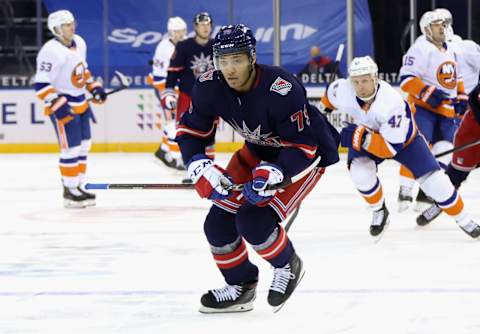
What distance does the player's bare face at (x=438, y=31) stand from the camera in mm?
6773

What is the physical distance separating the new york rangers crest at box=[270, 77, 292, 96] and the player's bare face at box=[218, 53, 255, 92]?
80mm

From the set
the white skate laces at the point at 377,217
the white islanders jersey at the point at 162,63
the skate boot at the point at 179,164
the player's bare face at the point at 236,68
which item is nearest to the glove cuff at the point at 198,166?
the player's bare face at the point at 236,68

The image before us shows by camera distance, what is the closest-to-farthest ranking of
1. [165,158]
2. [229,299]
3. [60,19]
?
[229,299]
[60,19]
[165,158]

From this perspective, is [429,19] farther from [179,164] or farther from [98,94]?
[179,164]

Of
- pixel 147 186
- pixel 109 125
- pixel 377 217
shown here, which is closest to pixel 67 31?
pixel 377 217

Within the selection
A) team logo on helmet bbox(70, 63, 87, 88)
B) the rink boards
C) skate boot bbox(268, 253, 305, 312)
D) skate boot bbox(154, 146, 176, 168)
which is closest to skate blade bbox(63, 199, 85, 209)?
team logo on helmet bbox(70, 63, 87, 88)

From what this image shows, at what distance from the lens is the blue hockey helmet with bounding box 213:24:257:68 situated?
11.1 feet

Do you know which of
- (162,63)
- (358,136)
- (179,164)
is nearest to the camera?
(358,136)

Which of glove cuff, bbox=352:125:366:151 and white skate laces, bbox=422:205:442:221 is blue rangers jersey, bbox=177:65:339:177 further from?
white skate laces, bbox=422:205:442:221

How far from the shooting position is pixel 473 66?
7707 mm

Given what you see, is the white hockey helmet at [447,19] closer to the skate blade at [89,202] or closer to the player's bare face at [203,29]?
the player's bare face at [203,29]

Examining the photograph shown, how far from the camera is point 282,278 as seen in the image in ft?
11.7

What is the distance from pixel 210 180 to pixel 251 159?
0.31m

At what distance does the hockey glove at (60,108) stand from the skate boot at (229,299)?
11.3ft
